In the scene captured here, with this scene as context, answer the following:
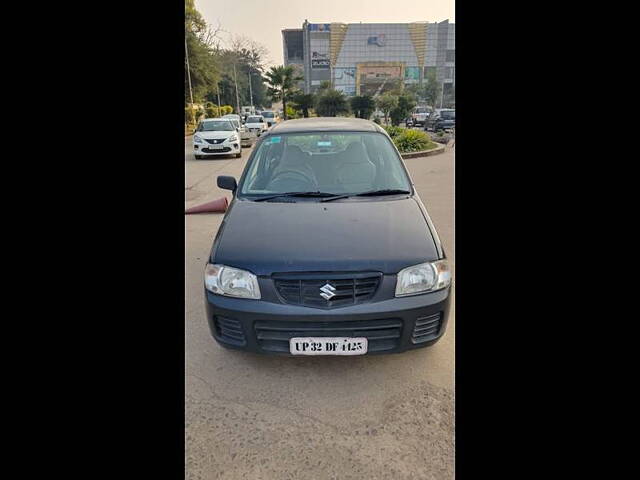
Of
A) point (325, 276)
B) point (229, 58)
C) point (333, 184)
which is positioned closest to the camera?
point (325, 276)

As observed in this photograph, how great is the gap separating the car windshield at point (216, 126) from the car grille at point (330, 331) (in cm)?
1421

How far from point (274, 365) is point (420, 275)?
1165mm

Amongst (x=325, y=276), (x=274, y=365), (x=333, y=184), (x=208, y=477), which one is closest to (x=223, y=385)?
(x=274, y=365)

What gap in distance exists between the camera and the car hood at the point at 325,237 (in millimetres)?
2465

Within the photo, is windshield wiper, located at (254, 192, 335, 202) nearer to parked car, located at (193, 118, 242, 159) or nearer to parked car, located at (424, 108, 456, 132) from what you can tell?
parked car, located at (193, 118, 242, 159)

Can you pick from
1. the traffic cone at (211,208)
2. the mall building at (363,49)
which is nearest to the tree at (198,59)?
the traffic cone at (211,208)

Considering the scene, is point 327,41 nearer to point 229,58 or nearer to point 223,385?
point 229,58

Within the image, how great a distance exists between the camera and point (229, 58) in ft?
163

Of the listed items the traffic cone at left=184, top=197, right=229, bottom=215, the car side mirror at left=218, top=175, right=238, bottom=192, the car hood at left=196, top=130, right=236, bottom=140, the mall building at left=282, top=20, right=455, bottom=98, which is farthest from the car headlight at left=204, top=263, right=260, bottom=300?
the mall building at left=282, top=20, right=455, bottom=98

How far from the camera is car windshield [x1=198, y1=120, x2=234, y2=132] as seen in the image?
15617 mm

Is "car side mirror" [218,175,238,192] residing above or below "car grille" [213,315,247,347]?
above

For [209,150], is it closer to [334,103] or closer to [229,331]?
[229,331]

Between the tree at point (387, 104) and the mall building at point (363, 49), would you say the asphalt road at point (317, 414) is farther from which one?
the mall building at point (363, 49)

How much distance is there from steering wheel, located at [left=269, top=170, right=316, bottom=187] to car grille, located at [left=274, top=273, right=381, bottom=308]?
48.5 inches
